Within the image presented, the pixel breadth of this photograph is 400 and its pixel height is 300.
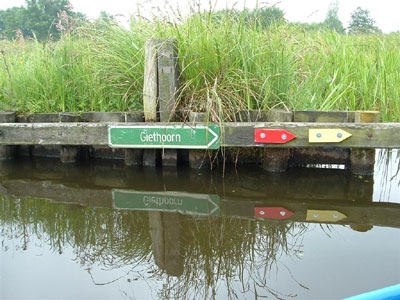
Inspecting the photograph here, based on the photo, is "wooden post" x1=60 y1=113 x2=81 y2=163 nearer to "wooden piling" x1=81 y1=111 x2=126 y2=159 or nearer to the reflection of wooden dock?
"wooden piling" x1=81 y1=111 x2=126 y2=159

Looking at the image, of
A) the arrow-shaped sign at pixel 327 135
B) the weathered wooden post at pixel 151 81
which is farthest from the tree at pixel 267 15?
the arrow-shaped sign at pixel 327 135

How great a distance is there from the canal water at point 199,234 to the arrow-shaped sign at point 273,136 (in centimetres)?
39

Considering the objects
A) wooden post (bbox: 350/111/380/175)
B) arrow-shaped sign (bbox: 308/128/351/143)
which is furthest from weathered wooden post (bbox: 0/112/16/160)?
wooden post (bbox: 350/111/380/175)

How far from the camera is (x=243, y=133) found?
399 centimetres

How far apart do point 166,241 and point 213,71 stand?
2.10 m

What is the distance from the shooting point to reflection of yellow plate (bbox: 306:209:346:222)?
3160 mm

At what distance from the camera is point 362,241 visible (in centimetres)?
281

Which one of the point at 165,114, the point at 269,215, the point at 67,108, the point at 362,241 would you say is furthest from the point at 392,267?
the point at 67,108

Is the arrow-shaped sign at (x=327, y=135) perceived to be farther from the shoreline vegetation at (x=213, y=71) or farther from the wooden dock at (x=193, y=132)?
the shoreline vegetation at (x=213, y=71)

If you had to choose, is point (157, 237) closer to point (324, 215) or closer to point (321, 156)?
point (324, 215)

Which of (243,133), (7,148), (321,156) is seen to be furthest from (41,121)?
(321,156)

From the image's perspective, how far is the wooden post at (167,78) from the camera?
420cm

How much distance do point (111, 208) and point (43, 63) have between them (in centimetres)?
269

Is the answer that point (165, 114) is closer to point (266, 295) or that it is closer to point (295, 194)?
point (295, 194)
